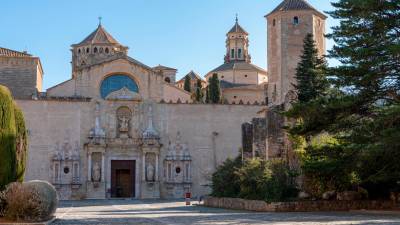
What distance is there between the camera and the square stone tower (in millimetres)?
44688

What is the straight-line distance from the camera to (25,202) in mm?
15586

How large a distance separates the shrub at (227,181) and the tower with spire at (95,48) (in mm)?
36027

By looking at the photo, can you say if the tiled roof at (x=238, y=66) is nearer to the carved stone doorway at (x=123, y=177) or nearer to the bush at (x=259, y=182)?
the carved stone doorway at (x=123, y=177)

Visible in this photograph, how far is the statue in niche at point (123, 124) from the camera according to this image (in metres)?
44.2

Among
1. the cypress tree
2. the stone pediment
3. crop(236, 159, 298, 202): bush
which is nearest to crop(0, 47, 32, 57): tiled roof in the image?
the stone pediment

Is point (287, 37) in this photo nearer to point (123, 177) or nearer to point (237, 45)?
point (123, 177)

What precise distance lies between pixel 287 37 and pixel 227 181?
20.5 m

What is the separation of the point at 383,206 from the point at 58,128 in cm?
2655

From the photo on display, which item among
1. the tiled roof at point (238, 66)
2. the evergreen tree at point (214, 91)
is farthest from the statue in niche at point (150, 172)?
the tiled roof at point (238, 66)

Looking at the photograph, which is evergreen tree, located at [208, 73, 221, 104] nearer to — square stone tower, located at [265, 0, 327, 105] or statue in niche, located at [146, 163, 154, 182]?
square stone tower, located at [265, 0, 327, 105]

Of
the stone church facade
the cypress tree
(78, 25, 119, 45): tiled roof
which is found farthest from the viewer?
(78, 25, 119, 45): tiled roof

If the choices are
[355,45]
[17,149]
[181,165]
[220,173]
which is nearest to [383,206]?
[355,45]

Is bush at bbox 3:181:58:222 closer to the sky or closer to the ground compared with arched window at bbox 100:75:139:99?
closer to the ground

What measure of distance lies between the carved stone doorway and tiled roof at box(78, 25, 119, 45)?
23.0 m
